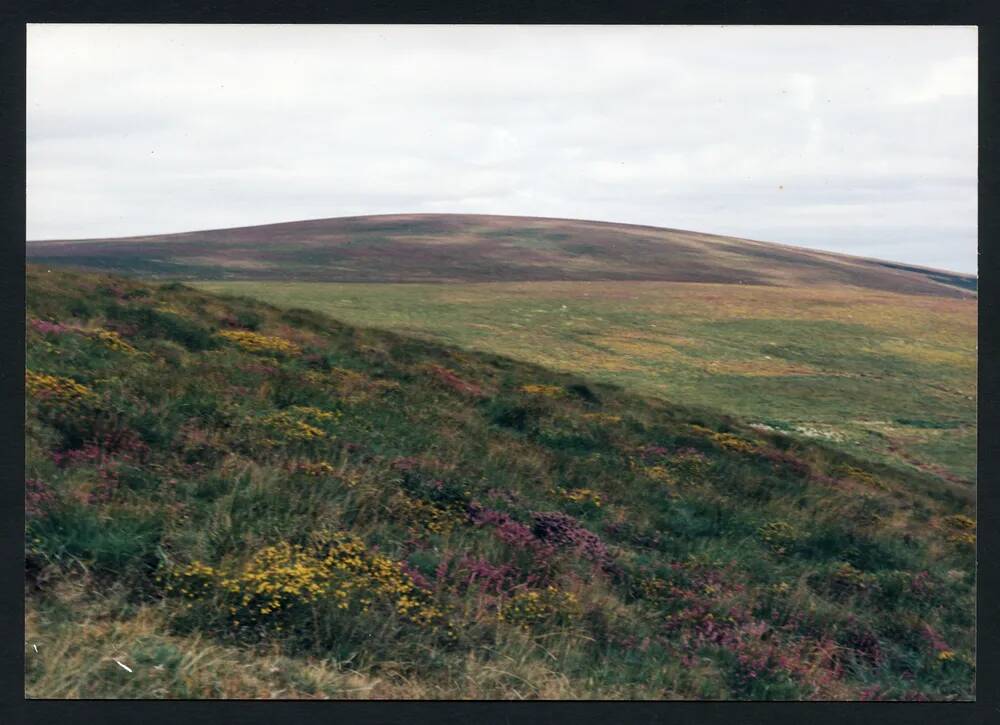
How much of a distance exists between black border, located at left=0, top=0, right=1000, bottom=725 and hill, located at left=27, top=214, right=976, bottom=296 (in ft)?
80.7

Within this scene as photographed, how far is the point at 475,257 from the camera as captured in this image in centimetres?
3706

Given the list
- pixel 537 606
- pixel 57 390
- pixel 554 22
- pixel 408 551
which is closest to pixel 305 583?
pixel 408 551

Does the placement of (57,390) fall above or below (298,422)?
above

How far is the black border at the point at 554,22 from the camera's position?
22.3 ft

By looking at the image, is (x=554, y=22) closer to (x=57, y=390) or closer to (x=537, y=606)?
(x=537, y=606)

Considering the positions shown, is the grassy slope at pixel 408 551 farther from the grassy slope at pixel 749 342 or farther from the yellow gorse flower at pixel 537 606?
the grassy slope at pixel 749 342

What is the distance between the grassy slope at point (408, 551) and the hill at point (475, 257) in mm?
20773

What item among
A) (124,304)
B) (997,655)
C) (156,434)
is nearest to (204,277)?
(124,304)

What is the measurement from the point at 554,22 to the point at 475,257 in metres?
29.6

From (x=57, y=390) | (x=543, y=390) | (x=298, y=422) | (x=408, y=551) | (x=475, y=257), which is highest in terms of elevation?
(x=475, y=257)

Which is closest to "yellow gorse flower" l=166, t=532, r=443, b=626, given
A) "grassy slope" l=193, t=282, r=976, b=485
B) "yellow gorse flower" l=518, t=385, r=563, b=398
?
"yellow gorse flower" l=518, t=385, r=563, b=398

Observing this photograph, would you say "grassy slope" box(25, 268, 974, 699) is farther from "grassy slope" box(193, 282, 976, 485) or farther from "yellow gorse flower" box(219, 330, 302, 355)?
"grassy slope" box(193, 282, 976, 485)

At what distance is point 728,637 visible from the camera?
26.6ft

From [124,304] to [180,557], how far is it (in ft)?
29.9
